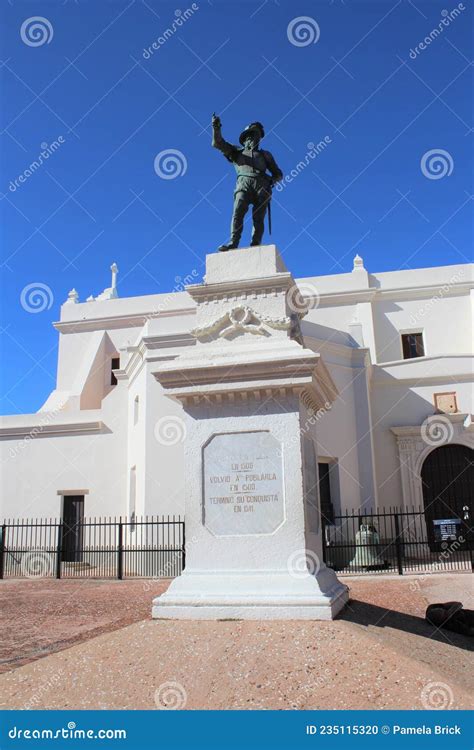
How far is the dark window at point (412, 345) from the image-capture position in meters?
27.5

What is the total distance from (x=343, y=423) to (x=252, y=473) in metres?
14.2

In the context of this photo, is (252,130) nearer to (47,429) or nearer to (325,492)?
(325,492)

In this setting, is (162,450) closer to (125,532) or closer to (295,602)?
(125,532)

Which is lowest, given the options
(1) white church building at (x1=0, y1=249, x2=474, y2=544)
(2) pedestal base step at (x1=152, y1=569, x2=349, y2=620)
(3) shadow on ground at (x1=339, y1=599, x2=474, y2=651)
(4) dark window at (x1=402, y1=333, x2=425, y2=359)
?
(3) shadow on ground at (x1=339, y1=599, x2=474, y2=651)

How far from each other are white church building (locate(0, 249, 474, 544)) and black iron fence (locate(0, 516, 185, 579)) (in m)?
0.61

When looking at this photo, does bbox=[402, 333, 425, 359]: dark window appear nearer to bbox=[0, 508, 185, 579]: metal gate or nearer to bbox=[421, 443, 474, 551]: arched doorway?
bbox=[421, 443, 474, 551]: arched doorway

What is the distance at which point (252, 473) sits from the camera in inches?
268

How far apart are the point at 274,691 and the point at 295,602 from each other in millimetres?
1399

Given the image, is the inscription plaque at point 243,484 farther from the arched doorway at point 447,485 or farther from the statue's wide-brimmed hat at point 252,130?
the arched doorway at point 447,485

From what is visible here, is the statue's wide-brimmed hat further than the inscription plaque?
Yes

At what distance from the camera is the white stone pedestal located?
20.7 feet

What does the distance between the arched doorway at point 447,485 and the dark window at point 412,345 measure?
6.53 metres

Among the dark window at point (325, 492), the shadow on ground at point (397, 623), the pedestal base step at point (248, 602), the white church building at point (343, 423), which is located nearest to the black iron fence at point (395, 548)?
the dark window at point (325, 492)

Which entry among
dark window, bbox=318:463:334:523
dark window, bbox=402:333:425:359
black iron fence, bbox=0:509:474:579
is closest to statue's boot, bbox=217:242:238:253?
black iron fence, bbox=0:509:474:579
